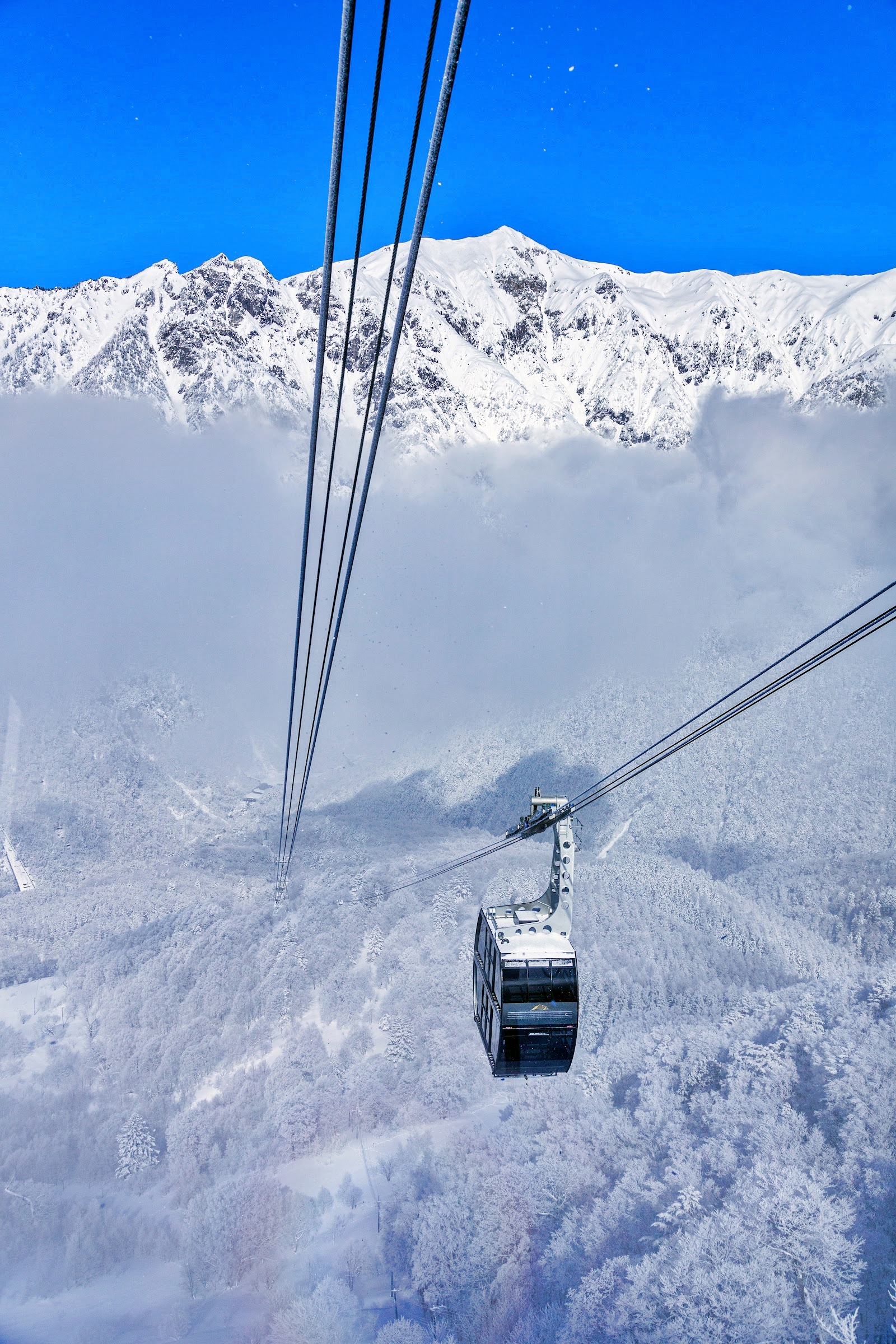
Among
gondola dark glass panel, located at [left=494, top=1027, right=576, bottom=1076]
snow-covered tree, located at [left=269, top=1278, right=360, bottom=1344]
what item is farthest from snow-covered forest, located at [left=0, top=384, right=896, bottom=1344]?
gondola dark glass panel, located at [left=494, top=1027, right=576, bottom=1076]

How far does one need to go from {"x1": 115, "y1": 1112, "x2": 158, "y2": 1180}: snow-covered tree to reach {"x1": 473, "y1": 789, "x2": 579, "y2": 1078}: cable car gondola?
185 feet

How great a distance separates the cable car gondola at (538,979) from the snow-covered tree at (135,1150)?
185 feet

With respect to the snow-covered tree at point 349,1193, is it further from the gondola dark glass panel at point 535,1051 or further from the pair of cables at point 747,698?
the gondola dark glass panel at point 535,1051

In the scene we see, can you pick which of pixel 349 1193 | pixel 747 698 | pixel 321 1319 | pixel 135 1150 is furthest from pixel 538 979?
pixel 135 1150

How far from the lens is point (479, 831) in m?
133

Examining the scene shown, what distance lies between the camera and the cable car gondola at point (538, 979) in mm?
16875

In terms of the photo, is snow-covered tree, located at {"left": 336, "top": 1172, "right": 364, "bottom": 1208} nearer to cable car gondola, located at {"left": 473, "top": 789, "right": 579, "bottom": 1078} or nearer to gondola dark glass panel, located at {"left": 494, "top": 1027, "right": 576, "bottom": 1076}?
cable car gondola, located at {"left": 473, "top": 789, "right": 579, "bottom": 1078}

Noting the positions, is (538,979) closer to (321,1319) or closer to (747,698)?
(747,698)

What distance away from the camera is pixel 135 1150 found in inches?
2304

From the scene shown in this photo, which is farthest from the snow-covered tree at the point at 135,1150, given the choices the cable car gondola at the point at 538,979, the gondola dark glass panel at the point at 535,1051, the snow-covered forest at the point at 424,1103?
the gondola dark glass panel at the point at 535,1051

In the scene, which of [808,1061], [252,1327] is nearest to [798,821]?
[808,1061]

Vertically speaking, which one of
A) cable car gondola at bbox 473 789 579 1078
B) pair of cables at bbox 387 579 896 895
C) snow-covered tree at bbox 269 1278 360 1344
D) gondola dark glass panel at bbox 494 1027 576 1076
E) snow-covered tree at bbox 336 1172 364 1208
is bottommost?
snow-covered tree at bbox 269 1278 360 1344

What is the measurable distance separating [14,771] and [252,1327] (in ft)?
387

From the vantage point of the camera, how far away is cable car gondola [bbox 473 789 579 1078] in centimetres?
1688
